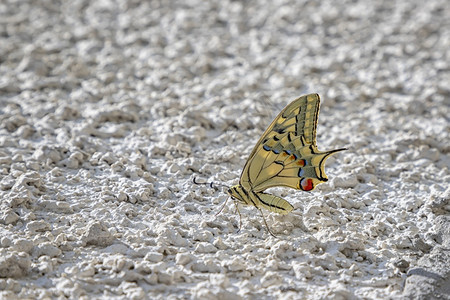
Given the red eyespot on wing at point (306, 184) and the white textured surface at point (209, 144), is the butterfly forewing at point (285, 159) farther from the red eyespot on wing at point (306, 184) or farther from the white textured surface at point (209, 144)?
the white textured surface at point (209, 144)

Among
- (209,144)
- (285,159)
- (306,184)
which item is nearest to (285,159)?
(285,159)

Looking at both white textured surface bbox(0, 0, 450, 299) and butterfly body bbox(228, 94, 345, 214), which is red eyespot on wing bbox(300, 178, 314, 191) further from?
white textured surface bbox(0, 0, 450, 299)

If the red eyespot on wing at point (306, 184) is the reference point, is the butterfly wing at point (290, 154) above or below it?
above

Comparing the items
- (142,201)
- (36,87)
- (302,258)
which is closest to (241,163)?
(142,201)

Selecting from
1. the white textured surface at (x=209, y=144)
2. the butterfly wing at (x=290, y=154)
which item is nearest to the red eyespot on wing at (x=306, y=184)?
the butterfly wing at (x=290, y=154)

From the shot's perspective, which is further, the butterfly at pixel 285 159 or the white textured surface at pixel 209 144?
the butterfly at pixel 285 159

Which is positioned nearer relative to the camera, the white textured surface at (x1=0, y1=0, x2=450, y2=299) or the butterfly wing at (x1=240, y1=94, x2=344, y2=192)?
the white textured surface at (x1=0, y1=0, x2=450, y2=299)

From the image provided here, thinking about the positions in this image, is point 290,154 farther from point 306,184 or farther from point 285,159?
point 306,184

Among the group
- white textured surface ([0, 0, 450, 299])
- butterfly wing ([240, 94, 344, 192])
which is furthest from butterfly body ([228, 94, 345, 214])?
white textured surface ([0, 0, 450, 299])
